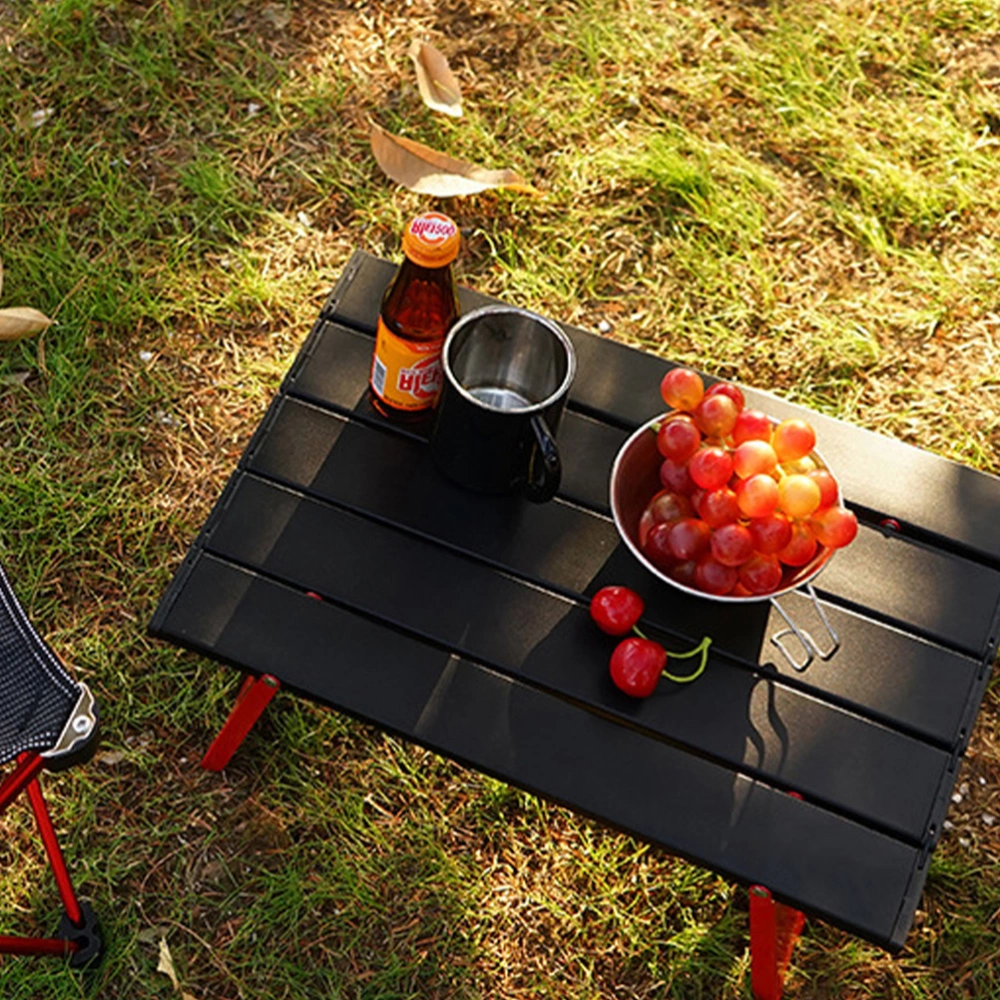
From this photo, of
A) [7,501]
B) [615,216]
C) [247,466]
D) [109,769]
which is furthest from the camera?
[615,216]

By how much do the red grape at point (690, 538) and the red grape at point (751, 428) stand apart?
0.15 metres

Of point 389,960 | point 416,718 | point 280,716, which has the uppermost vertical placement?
point 416,718

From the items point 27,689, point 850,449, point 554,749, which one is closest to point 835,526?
point 850,449

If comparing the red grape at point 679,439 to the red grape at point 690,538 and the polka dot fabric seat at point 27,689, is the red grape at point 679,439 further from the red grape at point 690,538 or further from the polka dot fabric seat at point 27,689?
the polka dot fabric seat at point 27,689

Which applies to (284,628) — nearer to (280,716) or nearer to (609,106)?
(280,716)

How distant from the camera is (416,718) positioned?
1.95 metres

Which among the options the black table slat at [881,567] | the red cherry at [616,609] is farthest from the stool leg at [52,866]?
the red cherry at [616,609]

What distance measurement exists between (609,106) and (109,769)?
6.83 ft

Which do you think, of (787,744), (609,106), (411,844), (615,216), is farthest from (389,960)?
(609,106)

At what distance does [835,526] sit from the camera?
1880mm

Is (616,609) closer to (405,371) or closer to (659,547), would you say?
(659,547)

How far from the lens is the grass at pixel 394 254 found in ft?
8.02

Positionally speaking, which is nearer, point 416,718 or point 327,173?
point 416,718

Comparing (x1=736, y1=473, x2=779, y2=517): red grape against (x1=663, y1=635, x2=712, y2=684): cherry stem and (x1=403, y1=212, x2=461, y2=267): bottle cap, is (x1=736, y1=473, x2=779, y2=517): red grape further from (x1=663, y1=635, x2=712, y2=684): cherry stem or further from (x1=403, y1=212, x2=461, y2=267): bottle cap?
(x1=403, y1=212, x2=461, y2=267): bottle cap
